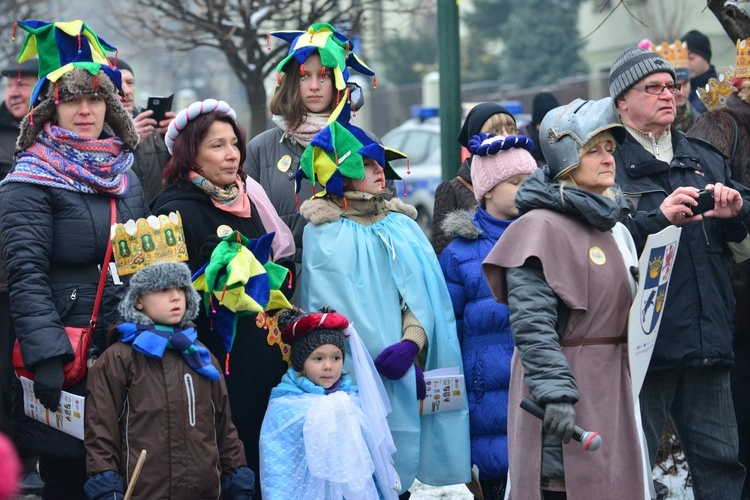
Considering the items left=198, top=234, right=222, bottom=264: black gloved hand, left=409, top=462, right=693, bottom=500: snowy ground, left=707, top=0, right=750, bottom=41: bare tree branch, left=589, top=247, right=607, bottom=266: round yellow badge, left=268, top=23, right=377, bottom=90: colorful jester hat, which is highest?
left=707, top=0, right=750, bottom=41: bare tree branch

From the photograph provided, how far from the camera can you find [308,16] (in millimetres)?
10555

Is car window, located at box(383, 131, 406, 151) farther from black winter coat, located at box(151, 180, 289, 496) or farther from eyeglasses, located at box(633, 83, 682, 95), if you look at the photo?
black winter coat, located at box(151, 180, 289, 496)

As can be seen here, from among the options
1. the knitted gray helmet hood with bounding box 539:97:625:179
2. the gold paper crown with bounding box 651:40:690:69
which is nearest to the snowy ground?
the knitted gray helmet hood with bounding box 539:97:625:179

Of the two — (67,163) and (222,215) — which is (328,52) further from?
(67,163)

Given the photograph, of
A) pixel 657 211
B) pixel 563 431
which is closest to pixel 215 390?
pixel 563 431

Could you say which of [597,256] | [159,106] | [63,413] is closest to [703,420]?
[597,256]

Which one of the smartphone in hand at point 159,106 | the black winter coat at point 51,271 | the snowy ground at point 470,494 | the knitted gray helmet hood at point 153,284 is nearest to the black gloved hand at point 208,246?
the knitted gray helmet hood at point 153,284

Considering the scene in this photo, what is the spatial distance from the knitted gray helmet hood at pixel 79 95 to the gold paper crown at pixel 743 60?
3.13 m

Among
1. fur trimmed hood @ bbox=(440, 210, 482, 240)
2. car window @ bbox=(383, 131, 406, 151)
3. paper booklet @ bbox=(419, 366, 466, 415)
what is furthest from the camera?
car window @ bbox=(383, 131, 406, 151)

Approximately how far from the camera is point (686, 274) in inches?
204

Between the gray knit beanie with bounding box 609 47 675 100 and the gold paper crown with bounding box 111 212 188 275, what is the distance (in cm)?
218

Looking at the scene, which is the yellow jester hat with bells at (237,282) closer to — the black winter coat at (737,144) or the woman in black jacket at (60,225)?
the woman in black jacket at (60,225)

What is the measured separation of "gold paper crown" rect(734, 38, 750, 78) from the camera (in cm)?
607

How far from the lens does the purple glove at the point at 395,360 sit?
526cm
